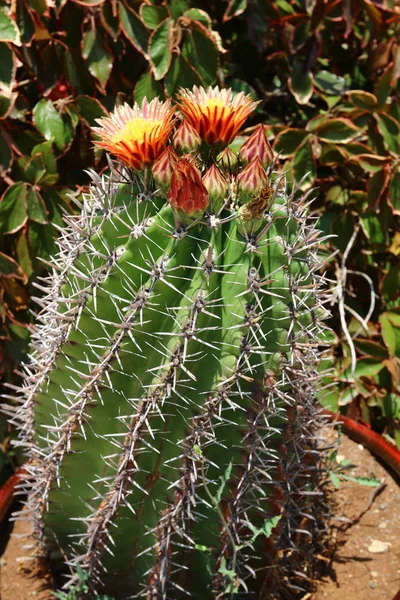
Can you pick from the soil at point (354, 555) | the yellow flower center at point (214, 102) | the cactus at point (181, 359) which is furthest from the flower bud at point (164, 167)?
the soil at point (354, 555)

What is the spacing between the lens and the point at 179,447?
106 centimetres

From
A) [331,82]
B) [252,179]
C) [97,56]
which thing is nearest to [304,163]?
[331,82]

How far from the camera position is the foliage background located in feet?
5.04

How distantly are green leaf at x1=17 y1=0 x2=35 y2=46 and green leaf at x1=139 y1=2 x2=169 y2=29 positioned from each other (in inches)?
9.4

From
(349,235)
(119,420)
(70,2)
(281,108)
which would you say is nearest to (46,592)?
(119,420)

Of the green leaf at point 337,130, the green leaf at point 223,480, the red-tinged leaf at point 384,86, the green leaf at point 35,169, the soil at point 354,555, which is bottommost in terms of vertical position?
the soil at point 354,555

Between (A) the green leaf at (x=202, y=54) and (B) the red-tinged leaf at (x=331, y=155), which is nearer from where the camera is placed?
(A) the green leaf at (x=202, y=54)

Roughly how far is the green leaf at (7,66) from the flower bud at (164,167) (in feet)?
2.08

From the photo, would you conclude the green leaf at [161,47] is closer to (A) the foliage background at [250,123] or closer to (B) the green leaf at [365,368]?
(A) the foliage background at [250,123]

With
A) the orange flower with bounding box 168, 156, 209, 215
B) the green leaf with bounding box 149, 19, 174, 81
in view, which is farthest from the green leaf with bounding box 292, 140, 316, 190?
the orange flower with bounding box 168, 156, 209, 215

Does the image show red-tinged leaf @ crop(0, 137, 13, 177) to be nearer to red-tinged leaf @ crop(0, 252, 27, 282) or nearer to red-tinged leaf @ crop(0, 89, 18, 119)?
red-tinged leaf @ crop(0, 89, 18, 119)

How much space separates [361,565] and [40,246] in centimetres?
97

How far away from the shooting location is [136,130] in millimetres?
988

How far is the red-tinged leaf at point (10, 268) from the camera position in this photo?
1.57m
